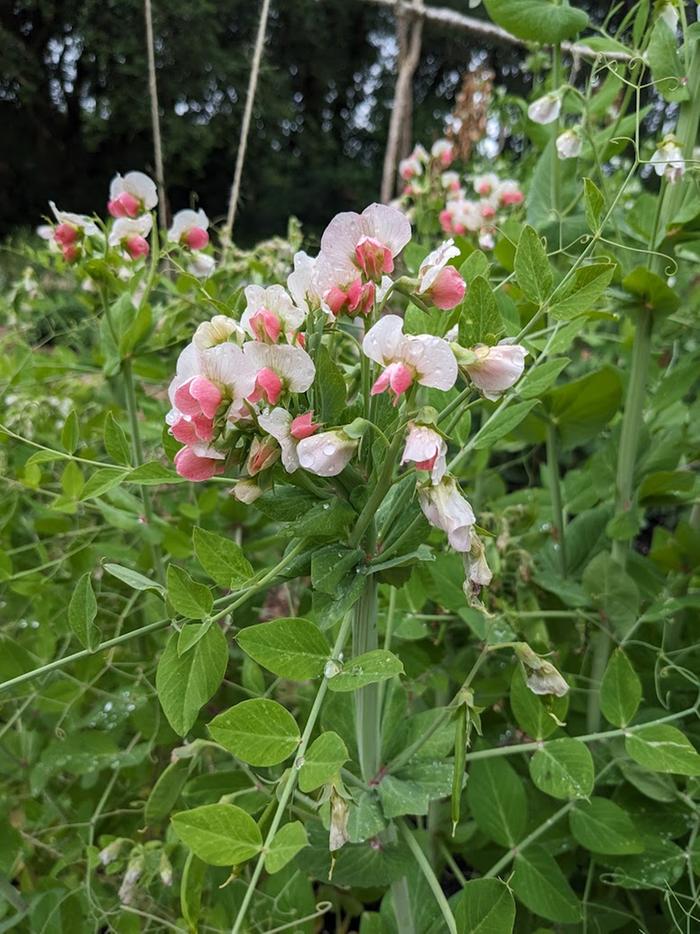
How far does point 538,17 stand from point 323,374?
45cm

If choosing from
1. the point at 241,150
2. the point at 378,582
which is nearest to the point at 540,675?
the point at 378,582

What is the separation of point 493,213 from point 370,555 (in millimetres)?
996

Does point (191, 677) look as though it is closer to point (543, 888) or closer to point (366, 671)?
point (366, 671)

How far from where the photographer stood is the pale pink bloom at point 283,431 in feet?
1.13

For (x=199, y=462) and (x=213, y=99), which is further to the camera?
(x=213, y=99)

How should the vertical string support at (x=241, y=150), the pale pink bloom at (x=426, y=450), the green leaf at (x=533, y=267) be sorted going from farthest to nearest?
the vertical string support at (x=241, y=150) < the green leaf at (x=533, y=267) < the pale pink bloom at (x=426, y=450)

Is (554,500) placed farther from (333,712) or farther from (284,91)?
(284,91)

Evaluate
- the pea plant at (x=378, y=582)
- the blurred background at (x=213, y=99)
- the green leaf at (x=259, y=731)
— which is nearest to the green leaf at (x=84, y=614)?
the pea plant at (x=378, y=582)

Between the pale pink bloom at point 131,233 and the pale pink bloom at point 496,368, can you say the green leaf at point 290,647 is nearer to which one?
the pale pink bloom at point 496,368

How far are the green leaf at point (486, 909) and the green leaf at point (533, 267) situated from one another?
337mm

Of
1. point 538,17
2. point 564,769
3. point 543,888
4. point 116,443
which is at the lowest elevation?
point 543,888

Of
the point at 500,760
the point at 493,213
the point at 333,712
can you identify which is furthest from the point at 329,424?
the point at 493,213

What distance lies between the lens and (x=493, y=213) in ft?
4.12

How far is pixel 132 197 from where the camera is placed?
25.0 inches
